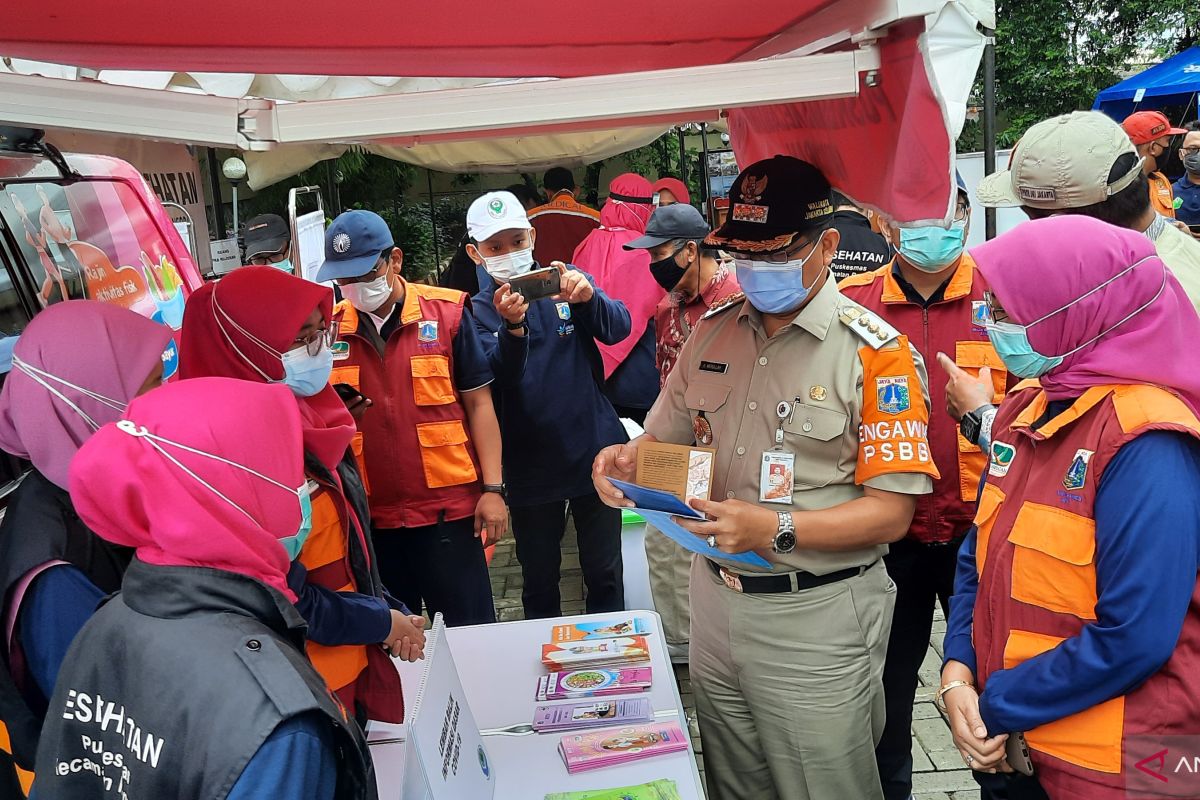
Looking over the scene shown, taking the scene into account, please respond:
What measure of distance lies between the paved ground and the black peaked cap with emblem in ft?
4.88

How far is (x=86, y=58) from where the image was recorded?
2203 mm

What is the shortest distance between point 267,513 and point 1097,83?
57.8 ft

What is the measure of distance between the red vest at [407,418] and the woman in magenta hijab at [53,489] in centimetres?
116

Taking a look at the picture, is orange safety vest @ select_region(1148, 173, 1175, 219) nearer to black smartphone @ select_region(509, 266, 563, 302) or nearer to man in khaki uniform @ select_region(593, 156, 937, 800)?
black smartphone @ select_region(509, 266, 563, 302)

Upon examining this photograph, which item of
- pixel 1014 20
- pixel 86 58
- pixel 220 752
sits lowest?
pixel 220 752

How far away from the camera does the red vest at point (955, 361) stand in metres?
3.00

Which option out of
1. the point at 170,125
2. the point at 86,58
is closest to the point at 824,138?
the point at 170,125

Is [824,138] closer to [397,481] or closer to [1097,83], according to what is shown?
[397,481]

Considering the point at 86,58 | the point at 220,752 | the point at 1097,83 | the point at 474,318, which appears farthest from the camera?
the point at 1097,83

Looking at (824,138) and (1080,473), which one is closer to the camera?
(1080,473)

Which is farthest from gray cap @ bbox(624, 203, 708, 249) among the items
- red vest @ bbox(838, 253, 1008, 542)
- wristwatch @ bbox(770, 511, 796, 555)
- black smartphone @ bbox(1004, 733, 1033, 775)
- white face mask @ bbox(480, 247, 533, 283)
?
black smartphone @ bbox(1004, 733, 1033, 775)

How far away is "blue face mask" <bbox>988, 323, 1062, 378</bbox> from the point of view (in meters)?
1.96

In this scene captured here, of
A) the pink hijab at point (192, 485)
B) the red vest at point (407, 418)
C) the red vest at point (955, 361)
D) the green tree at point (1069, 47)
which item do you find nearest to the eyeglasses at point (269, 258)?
the red vest at point (407, 418)

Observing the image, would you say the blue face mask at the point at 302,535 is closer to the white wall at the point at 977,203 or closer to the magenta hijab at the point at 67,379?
the magenta hijab at the point at 67,379
